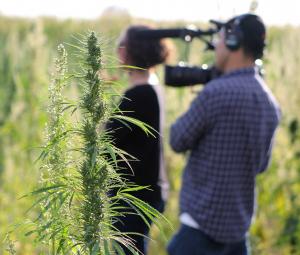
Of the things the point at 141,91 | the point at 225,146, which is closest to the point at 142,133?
the point at 141,91

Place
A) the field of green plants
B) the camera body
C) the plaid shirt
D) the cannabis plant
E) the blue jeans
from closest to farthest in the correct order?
the cannabis plant
the plaid shirt
the blue jeans
the camera body
the field of green plants

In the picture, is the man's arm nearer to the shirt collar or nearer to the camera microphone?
the shirt collar

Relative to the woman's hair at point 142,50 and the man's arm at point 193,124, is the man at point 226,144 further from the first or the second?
the woman's hair at point 142,50

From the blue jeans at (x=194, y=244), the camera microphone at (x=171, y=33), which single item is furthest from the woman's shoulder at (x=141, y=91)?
the blue jeans at (x=194, y=244)

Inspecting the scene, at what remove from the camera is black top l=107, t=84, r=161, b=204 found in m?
3.28

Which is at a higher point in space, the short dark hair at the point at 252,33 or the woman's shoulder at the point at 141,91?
the short dark hair at the point at 252,33

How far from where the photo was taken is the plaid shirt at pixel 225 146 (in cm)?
325

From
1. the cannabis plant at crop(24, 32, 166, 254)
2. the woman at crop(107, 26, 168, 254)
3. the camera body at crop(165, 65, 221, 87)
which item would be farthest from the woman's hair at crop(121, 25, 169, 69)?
the cannabis plant at crop(24, 32, 166, 254)

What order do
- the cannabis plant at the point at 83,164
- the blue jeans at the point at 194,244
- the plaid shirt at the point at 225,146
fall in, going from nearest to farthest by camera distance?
the cannabis plant at the point at 83,164 → the plaid shirt at the point at 225,146 → the blue jeans at the point at 194,244

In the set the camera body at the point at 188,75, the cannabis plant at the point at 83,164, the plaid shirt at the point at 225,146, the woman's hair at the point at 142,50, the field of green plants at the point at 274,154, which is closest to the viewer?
the cannabis plant at the point at 83,164

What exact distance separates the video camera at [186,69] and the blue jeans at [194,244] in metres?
0.79

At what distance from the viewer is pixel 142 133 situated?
10.9 feet

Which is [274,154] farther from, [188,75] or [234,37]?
[234,37]

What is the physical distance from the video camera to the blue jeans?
0.79 metres
